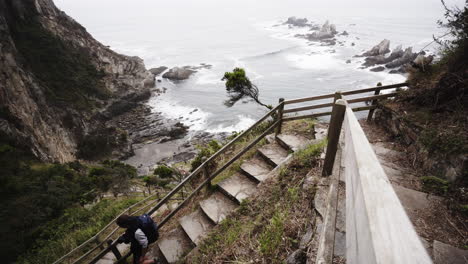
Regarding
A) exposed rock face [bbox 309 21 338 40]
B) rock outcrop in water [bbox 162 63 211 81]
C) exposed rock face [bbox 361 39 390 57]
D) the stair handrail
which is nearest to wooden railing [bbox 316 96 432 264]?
the stair handrail

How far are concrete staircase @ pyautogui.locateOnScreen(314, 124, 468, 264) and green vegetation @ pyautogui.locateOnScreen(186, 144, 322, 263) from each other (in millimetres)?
383

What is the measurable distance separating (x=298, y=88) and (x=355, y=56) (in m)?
26.2

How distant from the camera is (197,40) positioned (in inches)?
4011

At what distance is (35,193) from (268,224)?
60.9 ft

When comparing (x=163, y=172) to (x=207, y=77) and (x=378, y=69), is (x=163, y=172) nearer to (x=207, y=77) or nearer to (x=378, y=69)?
(x=207, y=77)

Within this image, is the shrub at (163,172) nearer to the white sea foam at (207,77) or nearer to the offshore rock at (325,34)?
the white sea foam at (207,77)

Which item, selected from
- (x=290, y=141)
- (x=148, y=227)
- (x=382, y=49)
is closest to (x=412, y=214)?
(x=290, y=141)

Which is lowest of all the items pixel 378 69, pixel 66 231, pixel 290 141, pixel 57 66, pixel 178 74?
pixel 66 231

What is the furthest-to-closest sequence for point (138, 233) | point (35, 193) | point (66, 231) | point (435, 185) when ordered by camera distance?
point (35, 193)
point (66, 231)
point (138, 233)
point (435, 185)

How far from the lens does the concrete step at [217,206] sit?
5129 mm

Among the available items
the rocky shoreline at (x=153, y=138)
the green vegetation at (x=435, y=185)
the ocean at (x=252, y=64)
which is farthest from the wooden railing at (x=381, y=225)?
the ocean at (x=252, y=64)

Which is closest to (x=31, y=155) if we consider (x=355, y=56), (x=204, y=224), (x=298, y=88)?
(x=204, y=224)

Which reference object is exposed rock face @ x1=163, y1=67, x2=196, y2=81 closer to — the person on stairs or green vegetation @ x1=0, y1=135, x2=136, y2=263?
green vegetation @ x1=0, y1=135, x2=136, y2=263

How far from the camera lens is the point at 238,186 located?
→ 5613 mm
